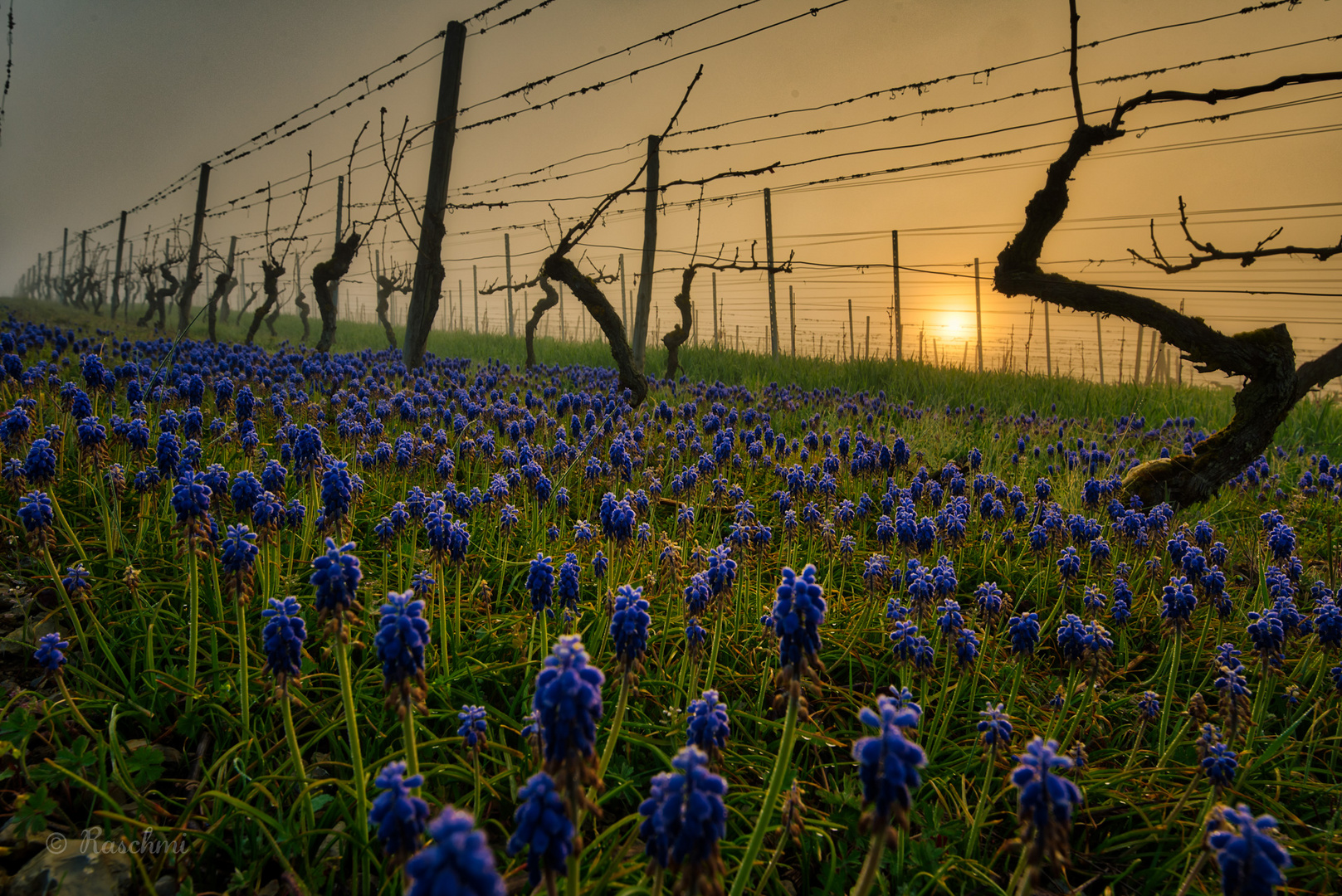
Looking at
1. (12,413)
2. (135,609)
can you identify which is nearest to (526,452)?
(135,609)

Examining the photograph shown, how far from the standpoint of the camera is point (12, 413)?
3.64 meters

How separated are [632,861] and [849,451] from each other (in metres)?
6.35

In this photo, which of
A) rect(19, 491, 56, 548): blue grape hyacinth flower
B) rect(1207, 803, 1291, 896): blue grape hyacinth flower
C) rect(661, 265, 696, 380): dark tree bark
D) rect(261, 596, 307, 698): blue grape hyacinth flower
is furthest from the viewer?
rect(661, 265, 696, 380): dark tree bark

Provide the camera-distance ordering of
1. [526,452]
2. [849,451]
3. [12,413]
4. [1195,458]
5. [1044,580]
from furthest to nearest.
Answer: [849,451]
[1195,458]
[526,452]
[1044,580]
[12,413]

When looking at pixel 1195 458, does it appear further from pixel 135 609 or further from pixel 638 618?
pixel 135 609

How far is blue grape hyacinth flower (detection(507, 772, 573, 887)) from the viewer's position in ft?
3.95

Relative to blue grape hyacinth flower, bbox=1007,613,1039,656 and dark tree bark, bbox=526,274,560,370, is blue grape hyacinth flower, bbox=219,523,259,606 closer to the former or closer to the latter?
blue grape hyacinth flower, bbox=1007,613,1039,656

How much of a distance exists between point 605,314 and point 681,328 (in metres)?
4.55

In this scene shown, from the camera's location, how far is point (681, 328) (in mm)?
15039

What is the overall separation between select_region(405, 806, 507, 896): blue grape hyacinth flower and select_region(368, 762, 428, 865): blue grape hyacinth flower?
44 centimetres

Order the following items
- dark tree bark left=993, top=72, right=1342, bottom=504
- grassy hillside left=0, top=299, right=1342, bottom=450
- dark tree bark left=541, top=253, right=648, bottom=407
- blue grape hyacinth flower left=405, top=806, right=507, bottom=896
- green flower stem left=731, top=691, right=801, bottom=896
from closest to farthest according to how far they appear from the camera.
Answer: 1. blue grape hyacinth flower left=405, top=806, right=507, bottom=896
2. green flower stem left=731, top=691, right=801, bottom=896
3. dark tree bark left=993, top=72, right=1342, bottom=504
4. dark tree bark left=541, top=253, right=648, bottom=407
5. grassy hillside left=0, top=299, right=1342, bottom=450

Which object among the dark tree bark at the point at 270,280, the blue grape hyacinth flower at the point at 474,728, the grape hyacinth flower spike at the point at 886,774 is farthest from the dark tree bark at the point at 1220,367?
the dark tree bark at the point at 270,280

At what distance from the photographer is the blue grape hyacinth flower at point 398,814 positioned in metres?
1.29

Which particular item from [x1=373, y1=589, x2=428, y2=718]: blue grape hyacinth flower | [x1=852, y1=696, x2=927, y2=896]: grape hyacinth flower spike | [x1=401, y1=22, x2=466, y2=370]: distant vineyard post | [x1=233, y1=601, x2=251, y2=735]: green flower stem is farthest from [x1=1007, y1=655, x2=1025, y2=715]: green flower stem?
[x1=401, y1=22, x2=466, y2=370]: distant vineyard post
